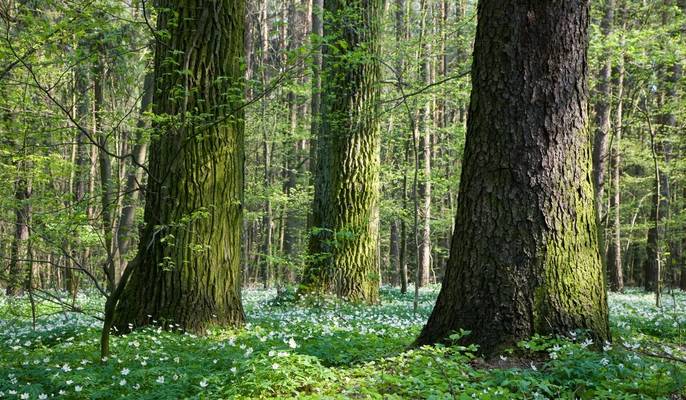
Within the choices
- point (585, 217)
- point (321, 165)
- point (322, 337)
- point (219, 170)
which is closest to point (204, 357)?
point (322, 337)

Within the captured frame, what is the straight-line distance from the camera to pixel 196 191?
620 cm

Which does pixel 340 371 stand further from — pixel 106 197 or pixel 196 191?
pixel 106 197

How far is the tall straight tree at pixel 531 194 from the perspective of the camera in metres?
4.12

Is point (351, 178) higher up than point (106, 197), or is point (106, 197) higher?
point (351, 178)

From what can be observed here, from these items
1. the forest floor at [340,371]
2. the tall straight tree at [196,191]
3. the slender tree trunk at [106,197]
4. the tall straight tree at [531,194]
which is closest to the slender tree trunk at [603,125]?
the tall straight tree at [531,194]

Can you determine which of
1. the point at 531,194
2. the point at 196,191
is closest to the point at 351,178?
the point at 196,191

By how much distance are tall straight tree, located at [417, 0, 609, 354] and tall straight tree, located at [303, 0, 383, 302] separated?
205 inches

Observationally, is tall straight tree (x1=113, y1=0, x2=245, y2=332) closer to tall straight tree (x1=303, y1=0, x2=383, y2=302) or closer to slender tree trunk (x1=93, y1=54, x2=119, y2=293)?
slender tree trunk (x1=93, y1=54, x2=119, y2=293)

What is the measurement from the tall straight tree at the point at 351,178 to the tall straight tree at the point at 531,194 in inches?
205

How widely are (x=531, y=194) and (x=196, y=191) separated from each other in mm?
3984

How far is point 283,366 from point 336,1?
8.11m

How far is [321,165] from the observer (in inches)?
398

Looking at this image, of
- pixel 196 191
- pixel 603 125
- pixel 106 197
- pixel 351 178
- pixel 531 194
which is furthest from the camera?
pixel 603 125

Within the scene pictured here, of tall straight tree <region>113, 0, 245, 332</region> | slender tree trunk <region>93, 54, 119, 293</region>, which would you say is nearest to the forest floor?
slender tree trunk <region>93, 54, 119, 293</region>
